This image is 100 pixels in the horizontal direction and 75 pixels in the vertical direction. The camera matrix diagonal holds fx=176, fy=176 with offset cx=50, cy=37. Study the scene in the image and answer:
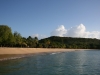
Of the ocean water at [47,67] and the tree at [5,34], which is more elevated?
the tree at [5,34]

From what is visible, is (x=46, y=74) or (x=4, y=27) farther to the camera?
(x=4, y=27)

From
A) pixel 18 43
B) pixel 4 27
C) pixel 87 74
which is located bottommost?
pixel 87 74

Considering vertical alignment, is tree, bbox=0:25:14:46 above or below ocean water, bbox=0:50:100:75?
above

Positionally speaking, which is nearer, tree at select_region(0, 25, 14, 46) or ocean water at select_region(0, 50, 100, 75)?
ocean water at select_region(0, 50, 100, 75)

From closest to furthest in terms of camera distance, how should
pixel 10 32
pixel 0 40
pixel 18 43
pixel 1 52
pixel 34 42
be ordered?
1. pixel 1 52
2. pixel 0 40
3. pixel 10 32
4. pixel 18 43
5. pixel 34 42

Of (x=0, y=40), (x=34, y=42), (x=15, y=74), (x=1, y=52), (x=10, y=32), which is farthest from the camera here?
(x=34, y=42)

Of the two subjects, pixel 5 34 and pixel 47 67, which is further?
pixel 5 34

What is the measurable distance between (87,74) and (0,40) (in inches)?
2559

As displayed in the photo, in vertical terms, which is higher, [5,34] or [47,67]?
[5,34]

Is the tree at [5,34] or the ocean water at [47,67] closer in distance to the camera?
the ocean water at [47,67]

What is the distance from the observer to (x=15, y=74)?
2484cm

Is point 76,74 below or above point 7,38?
below

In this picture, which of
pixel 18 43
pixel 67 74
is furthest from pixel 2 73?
pixel 18 43

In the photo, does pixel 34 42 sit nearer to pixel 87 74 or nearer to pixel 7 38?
pixel 7 38
